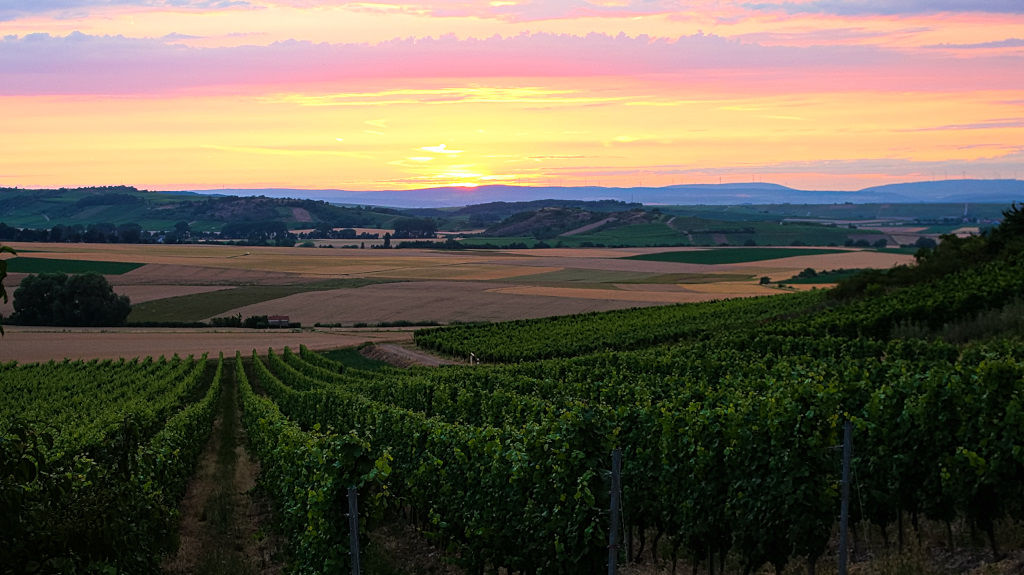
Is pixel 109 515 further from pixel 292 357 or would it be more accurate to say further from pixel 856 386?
pixel 292 357

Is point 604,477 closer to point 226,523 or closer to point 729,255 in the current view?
point 226,523

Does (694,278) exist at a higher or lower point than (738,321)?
lower

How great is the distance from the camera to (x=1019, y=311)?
29.4 metres

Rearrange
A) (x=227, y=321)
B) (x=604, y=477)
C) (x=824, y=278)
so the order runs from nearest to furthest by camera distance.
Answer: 1. (x=604, y=477)
2. (x=227, y=321)
3. (x=824, y=278)

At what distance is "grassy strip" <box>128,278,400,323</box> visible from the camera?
8656 cm

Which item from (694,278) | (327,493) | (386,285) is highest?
(327,493)

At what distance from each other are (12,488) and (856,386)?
467 inches

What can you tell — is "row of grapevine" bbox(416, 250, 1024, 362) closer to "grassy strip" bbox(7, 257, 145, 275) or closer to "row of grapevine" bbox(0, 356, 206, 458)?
"row of grapevine" bbox(0, 356, 206, 458)

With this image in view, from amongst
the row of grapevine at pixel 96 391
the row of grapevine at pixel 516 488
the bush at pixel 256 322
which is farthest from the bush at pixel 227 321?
the row of grapevine at pixel 516 488

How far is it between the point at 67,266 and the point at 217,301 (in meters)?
35.9

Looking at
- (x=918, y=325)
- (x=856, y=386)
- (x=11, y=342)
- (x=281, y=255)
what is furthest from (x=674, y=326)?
(x=281, y=255)

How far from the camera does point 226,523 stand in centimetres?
1848

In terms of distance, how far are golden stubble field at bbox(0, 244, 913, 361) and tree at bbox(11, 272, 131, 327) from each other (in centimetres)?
411

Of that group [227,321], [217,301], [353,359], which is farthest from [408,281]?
[353,359]
